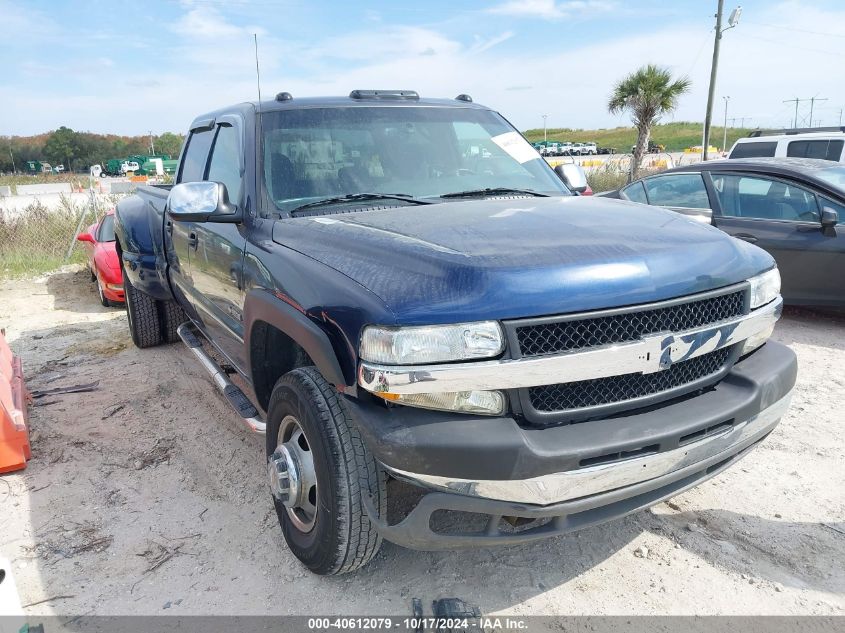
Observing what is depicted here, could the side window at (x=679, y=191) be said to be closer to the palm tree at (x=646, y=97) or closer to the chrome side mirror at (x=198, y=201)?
the chrome side mirror at (x=198, y=201)

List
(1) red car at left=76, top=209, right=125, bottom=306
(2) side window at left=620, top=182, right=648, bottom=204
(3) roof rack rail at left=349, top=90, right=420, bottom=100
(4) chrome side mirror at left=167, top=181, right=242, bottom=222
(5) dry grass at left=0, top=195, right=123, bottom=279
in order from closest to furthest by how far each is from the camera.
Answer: (4) chrome side mirror at left=167, top=181, right=242, bottom=222
(3) roof rack rail at left=349, top=90, right=420, bottom=100
(2) side window at left=620, top=182, right=648, bottom=204
(1) red car at left=76, top=209, right=125, bottom=306
(5) dry grass at left=0, top=195, right=123, bottom=279

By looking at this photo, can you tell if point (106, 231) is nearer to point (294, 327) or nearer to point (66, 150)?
point (294, 327)

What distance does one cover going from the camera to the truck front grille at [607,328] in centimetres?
206

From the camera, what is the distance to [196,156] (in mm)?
4441

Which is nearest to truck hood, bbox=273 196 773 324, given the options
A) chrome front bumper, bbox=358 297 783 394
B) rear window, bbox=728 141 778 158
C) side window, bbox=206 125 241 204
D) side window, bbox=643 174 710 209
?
chrome front bumper, bbox=358 297 783 394

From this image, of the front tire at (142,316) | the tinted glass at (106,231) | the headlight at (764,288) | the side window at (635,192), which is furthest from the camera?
the tinted glass at (106,231)

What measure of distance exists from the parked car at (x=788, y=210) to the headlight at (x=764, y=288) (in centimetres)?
332

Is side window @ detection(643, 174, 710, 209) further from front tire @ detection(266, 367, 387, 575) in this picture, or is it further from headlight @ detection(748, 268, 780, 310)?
front tire @ detection(266, 367, 387, 575)

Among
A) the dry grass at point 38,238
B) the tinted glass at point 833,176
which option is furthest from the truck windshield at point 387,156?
the dry grass at point 38,238

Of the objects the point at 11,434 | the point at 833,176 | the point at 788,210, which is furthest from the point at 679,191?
the point at 11,434

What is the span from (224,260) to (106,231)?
6410mm

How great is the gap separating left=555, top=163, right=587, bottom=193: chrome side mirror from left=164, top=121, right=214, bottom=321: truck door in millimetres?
2117

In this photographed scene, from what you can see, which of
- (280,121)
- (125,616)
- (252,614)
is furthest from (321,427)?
(280,121)

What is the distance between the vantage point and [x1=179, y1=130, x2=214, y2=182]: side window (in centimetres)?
418
